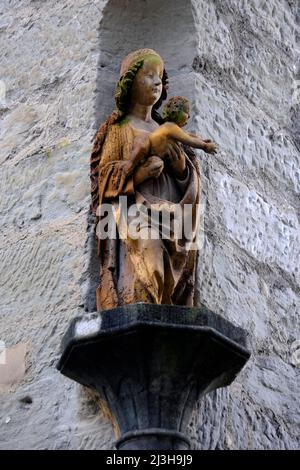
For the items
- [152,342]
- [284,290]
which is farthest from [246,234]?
[152,342]

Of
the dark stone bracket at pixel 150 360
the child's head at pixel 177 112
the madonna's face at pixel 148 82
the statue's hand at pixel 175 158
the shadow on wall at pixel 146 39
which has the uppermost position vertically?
the shadow on wall at pixel 146 39

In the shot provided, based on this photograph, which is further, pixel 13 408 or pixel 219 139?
pixel 219 139

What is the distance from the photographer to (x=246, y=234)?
4.59 m

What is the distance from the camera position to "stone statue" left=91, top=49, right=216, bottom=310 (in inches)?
152

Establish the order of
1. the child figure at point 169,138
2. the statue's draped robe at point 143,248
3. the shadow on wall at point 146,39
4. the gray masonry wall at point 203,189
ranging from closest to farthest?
the statue's draped robe at point 143,248 < the child figure at point 169,138 < the gray masonry wall at point 203,189 < the shadow on wall at point 146,39

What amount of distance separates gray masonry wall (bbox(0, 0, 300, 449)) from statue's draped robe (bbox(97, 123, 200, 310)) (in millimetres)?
185

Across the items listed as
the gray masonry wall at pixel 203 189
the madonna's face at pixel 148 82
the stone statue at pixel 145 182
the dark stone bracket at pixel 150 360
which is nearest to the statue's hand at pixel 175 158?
the stone statue at pixel 145 182

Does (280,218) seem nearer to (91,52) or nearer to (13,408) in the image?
(91,52)

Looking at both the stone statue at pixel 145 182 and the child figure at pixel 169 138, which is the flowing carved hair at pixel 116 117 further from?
the child figure at pixel 169 138

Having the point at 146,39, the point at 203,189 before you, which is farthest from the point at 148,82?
the point at 146,39

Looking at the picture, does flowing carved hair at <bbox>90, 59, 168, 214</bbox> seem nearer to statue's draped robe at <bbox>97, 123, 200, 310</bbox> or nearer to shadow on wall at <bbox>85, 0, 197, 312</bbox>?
statue's draped robe at <bbox>97, 123, 200, 310</bbox>

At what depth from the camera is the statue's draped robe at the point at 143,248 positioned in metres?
3.85

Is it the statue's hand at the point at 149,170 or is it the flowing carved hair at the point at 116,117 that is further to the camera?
the flowing carved hair at the point at 116,117

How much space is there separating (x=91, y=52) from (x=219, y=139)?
57 centimetres
